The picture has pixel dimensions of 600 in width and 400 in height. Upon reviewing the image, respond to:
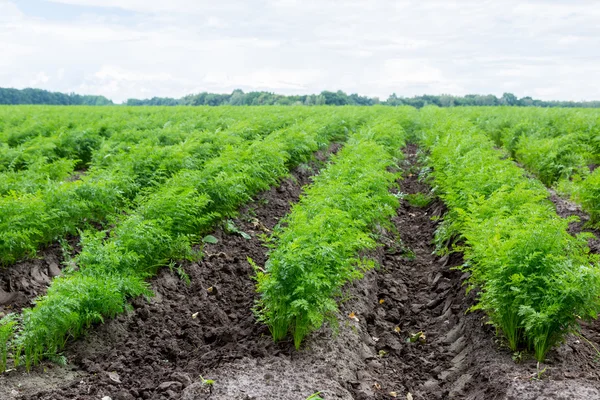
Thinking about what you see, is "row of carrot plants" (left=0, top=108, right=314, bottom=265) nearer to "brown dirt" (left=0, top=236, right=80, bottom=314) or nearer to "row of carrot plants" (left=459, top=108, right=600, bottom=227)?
"brown dirt" (left=0, top=236, right=80, bottom=314)

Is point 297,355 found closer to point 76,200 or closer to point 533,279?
point 533,279

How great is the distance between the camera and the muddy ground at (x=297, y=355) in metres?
5.51

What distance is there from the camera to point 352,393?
5785mm

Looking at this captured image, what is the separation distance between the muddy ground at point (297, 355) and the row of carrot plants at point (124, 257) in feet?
1.06

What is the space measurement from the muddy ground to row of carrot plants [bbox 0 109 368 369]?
32 cm

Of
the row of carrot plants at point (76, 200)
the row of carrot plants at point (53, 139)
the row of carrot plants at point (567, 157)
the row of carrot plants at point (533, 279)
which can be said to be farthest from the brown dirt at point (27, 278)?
the row of carrot plants at point (567, 157)

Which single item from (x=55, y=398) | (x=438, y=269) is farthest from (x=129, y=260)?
(x=438, y=269)

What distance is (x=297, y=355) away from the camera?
19.7 feet

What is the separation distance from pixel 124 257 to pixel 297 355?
2.43 m

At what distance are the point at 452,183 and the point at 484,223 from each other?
352 centimetres

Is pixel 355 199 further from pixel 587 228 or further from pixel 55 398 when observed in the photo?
pixel 587 228

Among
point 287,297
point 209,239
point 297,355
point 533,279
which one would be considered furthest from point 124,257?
point 533,279

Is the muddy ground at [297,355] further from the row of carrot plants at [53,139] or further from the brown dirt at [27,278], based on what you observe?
the row of carrot plants at [53,139]

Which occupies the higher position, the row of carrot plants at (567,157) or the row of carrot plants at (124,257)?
the row of carrot plants at (567,157)
